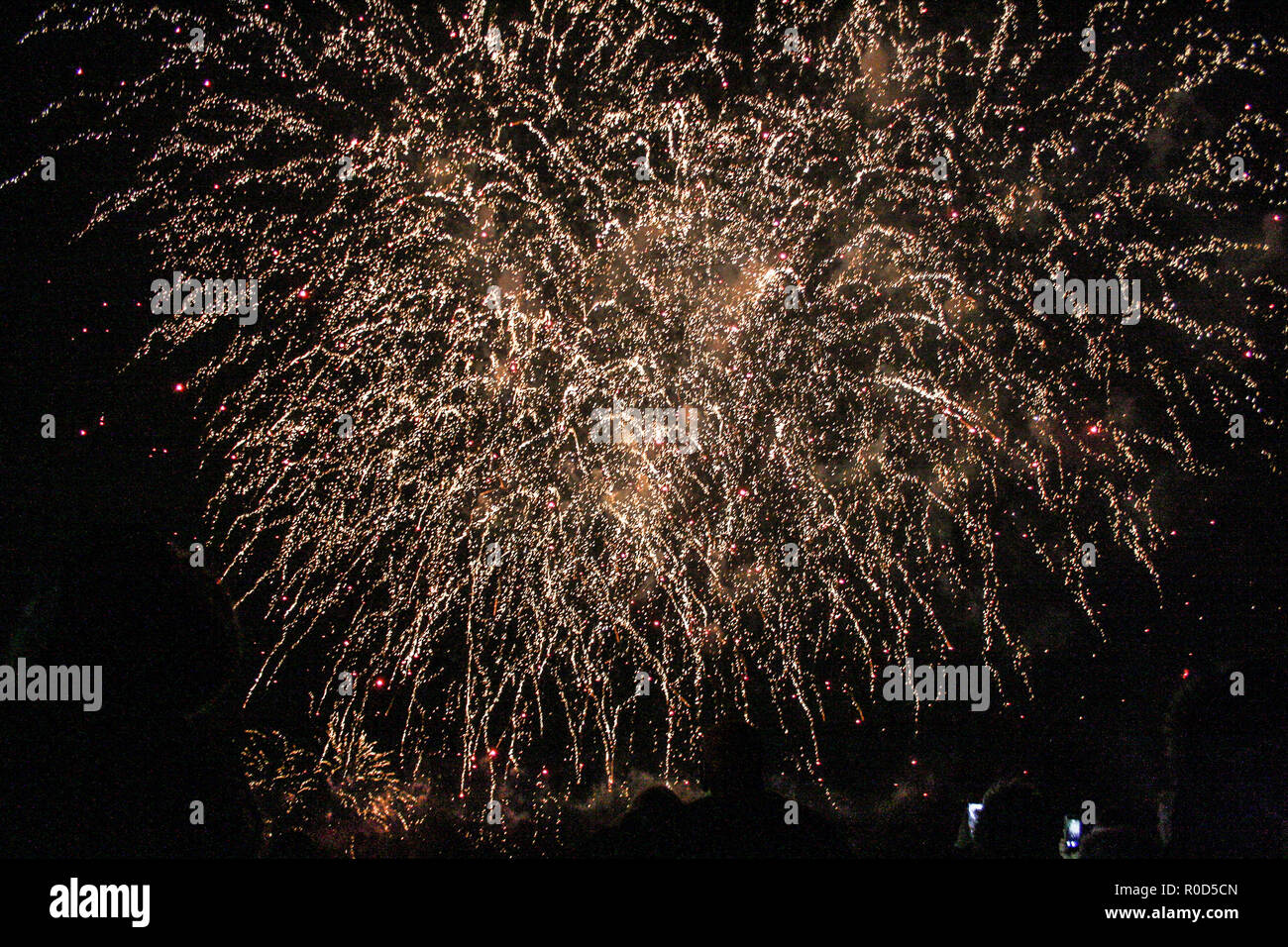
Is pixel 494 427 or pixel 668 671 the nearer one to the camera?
pixel 494 427

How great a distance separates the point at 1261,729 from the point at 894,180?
34.1 feet

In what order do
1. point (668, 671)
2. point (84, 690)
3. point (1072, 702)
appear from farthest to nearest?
point (1072, 702) < point (668, 671) < point (84, 690)

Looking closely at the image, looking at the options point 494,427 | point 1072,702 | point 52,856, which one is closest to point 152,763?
point 52,856

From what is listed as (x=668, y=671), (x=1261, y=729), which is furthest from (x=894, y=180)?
(x=1261, y=729)

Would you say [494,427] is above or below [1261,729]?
above

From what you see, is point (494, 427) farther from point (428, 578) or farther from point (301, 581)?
point (301, 581)

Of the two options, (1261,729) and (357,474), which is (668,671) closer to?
(357,474)

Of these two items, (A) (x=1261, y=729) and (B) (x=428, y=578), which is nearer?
(B) (x=428, y=578)

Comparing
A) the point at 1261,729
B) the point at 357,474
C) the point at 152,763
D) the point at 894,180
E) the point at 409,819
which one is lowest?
the point at 409,819

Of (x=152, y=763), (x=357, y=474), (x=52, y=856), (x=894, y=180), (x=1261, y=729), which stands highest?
(x=894, y=180)

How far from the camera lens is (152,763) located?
17.6 ft
